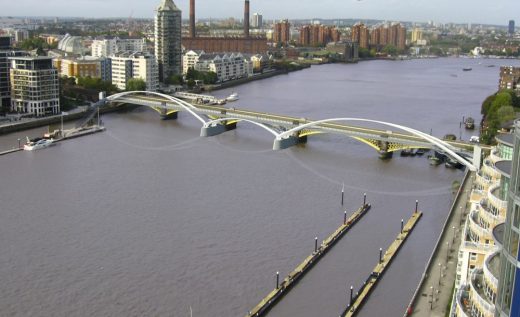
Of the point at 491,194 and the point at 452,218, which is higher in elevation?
the point at 491,194

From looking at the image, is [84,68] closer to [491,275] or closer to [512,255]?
[491,275]

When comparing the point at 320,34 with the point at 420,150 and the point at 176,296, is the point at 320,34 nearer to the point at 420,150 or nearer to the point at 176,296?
the point at 420,150

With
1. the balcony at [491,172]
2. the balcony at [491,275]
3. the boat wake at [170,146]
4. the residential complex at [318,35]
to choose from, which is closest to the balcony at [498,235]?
the balcony at [491,275]

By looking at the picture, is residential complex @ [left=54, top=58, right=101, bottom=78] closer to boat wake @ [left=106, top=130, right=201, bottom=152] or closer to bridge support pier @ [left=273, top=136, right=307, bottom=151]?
boat wake @ [left=106, top=130, right=201, bottom=152]

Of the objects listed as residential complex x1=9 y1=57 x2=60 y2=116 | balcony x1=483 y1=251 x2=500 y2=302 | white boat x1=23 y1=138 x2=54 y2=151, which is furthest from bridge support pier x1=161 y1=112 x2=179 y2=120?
balcony x1=483 y1=251 x2=500 y2=302

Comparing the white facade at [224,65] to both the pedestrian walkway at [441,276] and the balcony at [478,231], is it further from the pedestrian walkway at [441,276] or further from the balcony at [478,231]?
the balcony at [478,231]

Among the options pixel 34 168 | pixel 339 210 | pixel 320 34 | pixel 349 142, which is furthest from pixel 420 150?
pixel 320 34
